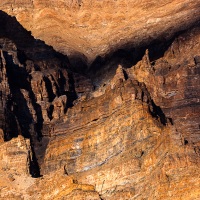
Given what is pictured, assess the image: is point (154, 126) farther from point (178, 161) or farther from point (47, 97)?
point (47, 97)

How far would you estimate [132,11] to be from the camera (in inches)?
5812

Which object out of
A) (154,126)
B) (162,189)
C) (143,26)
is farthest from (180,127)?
(143,26)

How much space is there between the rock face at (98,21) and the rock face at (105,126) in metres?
4.61

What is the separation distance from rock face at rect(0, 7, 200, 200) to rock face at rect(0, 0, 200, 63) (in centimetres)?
461

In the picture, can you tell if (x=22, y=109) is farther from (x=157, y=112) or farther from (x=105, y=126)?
(x=157, y=112)

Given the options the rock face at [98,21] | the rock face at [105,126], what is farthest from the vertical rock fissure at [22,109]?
the rock face at [98,21]

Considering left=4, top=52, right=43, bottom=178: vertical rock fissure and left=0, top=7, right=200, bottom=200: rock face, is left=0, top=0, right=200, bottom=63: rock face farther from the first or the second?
left=4, top=52, right=43, bottom=178: vertical rock fissure

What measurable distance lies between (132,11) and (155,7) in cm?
328

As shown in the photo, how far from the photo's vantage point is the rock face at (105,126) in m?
105

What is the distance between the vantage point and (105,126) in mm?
114625

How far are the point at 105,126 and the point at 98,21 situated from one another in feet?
120

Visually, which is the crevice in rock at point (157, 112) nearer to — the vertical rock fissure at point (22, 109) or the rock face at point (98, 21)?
the vertical rock fissure at point (22, 109)

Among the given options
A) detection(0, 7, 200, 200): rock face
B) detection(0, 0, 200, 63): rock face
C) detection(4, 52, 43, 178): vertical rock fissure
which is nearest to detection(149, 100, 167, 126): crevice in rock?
detection(0, 7, 200, 200): rock face

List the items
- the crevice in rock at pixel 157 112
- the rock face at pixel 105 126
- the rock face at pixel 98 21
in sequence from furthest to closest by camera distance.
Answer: the rock face at pixel 98 21 < the crevice in rock at pixel 157 112 < the rock face at pixel 105 126
